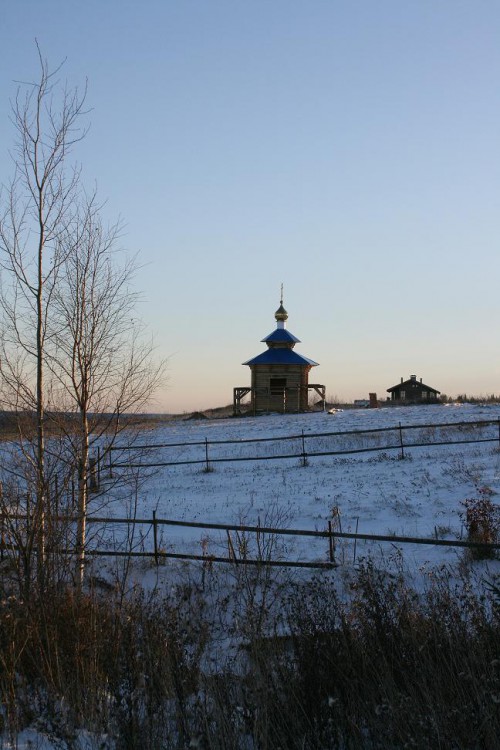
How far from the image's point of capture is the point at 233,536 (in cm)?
1483

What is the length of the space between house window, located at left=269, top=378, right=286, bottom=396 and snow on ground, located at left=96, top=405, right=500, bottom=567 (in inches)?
558

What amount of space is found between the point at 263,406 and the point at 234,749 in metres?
41.1

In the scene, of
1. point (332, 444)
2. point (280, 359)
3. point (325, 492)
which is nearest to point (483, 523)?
point (325, 492)

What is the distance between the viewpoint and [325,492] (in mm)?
19312

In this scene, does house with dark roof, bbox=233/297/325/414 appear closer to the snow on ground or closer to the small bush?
the snow on ground

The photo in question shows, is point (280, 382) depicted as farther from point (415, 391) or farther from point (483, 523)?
point (483, 523)

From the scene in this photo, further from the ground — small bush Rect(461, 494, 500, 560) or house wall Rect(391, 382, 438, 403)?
house wall Rect(391, 382, 438, 403)

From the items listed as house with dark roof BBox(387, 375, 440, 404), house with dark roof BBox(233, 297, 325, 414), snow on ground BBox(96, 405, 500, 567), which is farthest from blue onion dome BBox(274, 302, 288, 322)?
snow on ground BBox(96, 405, 500, 567)

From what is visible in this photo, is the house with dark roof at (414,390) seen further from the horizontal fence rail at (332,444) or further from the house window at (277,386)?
the horizontal fence rail at (332,444)

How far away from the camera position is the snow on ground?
572 inches

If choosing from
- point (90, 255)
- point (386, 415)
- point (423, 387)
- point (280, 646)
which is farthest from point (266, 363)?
point (280, 646)

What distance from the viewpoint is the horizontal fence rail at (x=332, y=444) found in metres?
25.5

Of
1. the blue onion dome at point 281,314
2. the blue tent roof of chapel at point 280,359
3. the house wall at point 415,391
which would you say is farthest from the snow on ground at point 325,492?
the house wall at point 415,391

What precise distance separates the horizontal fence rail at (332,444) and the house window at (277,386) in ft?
52.5
